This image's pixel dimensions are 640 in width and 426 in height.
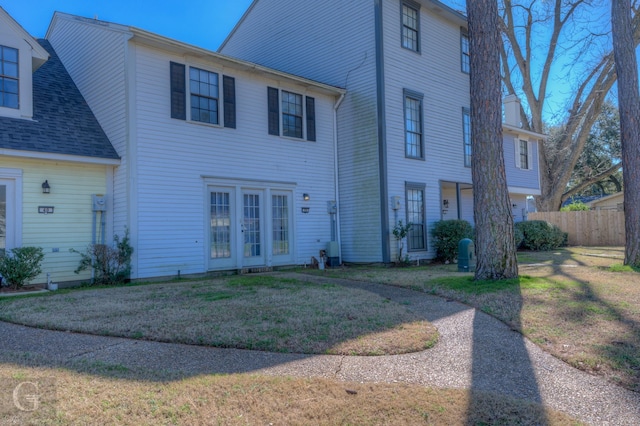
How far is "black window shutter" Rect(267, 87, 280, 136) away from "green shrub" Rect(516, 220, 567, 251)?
10631 mm

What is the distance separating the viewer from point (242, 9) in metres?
16.8

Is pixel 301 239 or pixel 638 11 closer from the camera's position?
pixel 301 239

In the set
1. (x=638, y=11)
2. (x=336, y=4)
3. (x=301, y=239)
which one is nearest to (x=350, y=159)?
(x=301, y=239)

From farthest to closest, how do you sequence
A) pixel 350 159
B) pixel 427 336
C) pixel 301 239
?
pixel 350 159 → pixel 301 239 → pixel 427 336

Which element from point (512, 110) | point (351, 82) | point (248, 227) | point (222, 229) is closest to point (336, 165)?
point (351, 82)

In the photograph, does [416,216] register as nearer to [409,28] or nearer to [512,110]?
[409,28]

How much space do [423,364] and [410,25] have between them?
1173 centimetres

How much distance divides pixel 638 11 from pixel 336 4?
1496 cm

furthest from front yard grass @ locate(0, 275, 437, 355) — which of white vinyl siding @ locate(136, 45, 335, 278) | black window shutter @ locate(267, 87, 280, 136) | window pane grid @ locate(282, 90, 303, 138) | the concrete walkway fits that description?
window pane grid @ locate(282, 90, 303, 138)

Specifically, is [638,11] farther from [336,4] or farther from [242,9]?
[242,9]

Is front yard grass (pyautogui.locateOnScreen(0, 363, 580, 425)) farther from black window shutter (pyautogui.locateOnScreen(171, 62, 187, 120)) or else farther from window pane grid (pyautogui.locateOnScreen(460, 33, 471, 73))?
window pane grid (pyautogui.locateOnScreen(460, 33, 471, 73))

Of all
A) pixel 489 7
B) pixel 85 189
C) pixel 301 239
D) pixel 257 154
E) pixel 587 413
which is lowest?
pixel 587 413

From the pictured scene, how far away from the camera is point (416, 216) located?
13180mm

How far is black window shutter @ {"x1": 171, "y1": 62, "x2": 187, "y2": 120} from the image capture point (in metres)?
9.75
